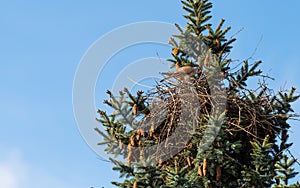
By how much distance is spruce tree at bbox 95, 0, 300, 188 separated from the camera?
7.40 m

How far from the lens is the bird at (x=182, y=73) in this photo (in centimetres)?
832

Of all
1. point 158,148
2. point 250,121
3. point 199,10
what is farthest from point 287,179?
point 199,10

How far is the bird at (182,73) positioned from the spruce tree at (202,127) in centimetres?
2

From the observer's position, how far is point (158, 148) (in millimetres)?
7910

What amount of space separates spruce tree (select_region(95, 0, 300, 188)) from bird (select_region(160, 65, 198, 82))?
0.02m

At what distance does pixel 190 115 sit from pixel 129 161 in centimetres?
95

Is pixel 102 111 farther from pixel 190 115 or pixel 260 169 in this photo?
pixel 260 169

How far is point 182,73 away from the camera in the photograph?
8.35 meters

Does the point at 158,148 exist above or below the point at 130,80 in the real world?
below

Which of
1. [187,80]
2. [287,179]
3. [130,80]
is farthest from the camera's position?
[130,80]

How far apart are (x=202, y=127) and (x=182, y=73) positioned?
0.97 m

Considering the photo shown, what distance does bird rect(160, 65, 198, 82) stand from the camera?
27.3 feet

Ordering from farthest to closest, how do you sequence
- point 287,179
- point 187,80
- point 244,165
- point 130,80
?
point 130,80 → point 187,80 → point 244,165 → point 287,179

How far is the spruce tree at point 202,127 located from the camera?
7398 millimetres
